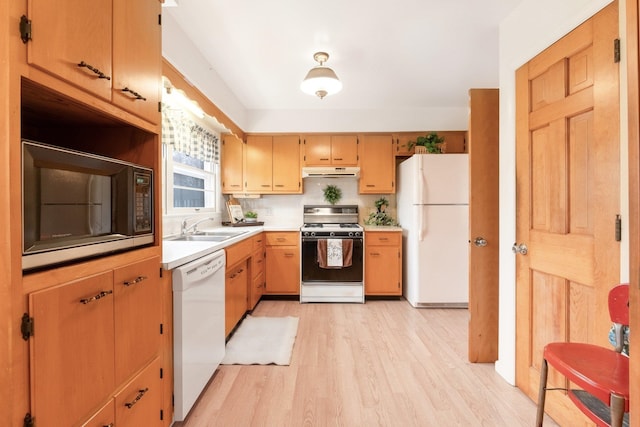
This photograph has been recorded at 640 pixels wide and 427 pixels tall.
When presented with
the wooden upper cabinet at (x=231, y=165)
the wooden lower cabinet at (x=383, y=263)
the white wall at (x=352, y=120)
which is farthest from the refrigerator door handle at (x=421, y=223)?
the wooden upper cabinet at (x=231, y=165)

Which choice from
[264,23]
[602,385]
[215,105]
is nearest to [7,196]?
[602,385]

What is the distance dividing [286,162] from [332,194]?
2.58 ft

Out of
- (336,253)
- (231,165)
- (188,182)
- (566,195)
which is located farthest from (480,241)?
(231,165)

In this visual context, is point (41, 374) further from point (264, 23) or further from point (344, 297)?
point (344, 297)

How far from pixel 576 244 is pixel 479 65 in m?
2.00

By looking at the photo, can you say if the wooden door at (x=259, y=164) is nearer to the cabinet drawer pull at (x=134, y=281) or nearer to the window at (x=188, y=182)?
the window at (x=188, y=182)

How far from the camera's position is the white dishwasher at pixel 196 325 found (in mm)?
1518

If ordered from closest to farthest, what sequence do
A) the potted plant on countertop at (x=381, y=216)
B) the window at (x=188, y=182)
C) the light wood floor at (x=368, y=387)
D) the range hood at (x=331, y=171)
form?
1. the light wood floor at (x=368, y=387)
2. the window at (x=188, y=182)
3. the range hood at (x=331, y=171)
4. the potted plant on countertop at (x=381, y=216)

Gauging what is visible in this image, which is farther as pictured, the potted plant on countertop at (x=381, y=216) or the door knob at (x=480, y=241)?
the potted plant on countertop at (x=381, y=216)

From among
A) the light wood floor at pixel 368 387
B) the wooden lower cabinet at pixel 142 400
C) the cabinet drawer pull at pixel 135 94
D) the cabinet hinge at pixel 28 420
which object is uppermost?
the cabinet drawer pull at pixel 135 94

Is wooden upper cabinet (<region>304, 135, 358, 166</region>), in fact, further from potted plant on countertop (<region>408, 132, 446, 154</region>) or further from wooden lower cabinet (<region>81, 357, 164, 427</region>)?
wooden lower cabinet (<region>81, 357, 164, 427</region>)

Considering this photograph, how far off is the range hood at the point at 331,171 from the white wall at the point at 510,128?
2076 millimetres

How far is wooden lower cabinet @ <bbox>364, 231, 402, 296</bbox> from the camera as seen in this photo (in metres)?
3.72

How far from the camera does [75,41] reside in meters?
0.89
